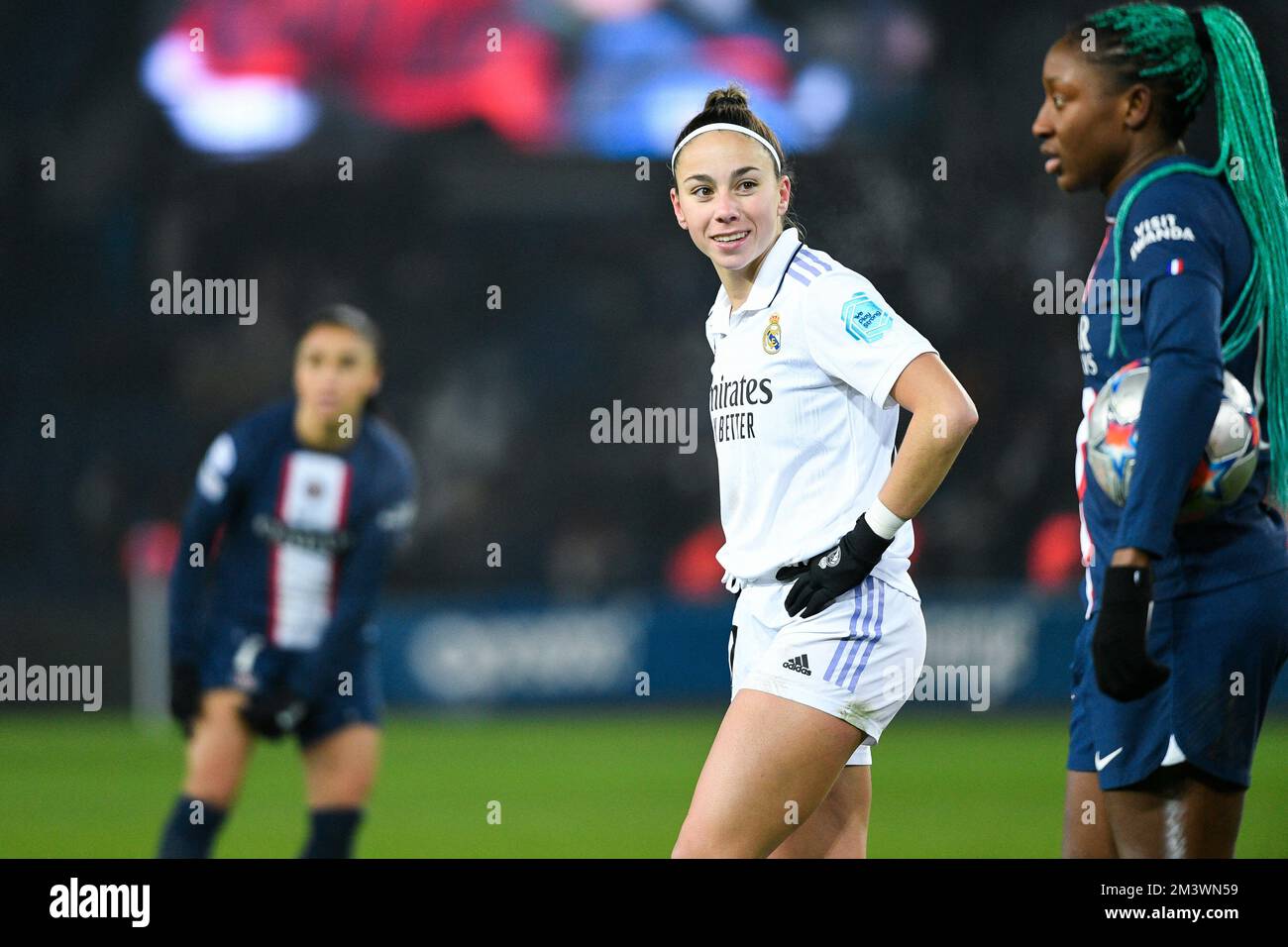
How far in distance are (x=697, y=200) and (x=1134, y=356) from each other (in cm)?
104

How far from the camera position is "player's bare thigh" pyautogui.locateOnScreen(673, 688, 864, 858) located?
3.34m

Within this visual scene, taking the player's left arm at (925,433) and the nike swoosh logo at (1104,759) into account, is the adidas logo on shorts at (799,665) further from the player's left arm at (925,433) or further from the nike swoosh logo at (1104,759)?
the nike swoosh logo at (1104,759)

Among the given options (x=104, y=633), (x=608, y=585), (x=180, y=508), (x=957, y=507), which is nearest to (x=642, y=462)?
(x=608, y=585)

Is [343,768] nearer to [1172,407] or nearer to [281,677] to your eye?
Answer: [281,677]

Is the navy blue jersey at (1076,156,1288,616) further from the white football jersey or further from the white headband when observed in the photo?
the white headband

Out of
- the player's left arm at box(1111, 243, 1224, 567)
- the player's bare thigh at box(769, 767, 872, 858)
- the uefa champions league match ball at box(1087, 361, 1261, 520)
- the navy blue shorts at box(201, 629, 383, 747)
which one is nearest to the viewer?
the player's left arm at box(1111, 243, 1224, 567)

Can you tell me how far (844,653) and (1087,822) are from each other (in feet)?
2.07

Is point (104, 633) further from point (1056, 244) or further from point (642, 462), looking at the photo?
point (1056, 244)

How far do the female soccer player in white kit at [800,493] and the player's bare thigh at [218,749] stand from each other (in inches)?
105

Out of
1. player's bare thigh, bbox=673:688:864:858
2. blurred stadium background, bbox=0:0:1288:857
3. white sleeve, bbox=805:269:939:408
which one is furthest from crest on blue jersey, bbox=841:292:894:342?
blurred stadium background, bbox=0:0:1288:857

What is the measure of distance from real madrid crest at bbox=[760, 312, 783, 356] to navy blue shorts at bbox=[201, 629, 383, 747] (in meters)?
2.78

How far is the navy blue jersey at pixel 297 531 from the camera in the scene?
5.97 m
